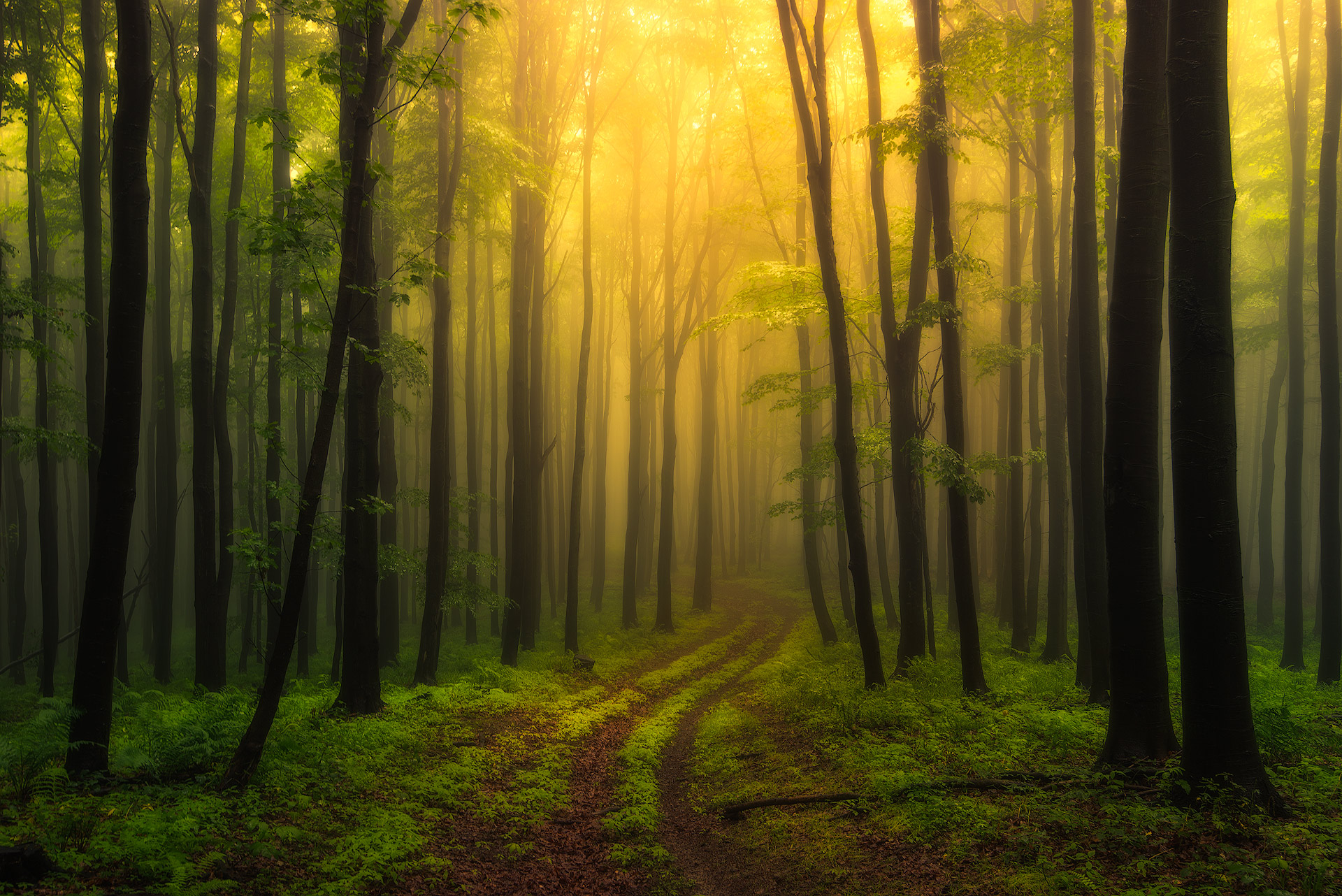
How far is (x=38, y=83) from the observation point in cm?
1261

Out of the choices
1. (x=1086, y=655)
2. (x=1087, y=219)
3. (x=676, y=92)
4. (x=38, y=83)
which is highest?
(x=676, y=92)

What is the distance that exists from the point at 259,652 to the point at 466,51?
579 inches

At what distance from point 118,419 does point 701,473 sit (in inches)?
694

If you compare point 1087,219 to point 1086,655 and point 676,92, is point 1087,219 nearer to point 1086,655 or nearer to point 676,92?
point 1086,655

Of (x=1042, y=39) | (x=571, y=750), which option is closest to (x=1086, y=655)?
(x=571, y=750)

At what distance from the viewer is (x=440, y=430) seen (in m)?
12.7

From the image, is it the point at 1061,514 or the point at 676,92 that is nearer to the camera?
the point at 1061,514

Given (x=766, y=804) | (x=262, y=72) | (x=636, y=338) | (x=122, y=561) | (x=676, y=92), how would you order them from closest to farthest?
(x=122, y=561) → (x=766, y=804) → (x=262, y=72) → (x=676, y=92) → (x=636, y=338)

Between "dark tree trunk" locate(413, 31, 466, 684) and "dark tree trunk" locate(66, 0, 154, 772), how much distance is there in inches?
230

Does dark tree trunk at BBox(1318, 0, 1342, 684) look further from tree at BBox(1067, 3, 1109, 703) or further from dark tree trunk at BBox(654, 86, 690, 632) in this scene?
dark tree trunk at BBox(654, 86, 690, 632)

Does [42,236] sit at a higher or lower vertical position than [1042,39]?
lower

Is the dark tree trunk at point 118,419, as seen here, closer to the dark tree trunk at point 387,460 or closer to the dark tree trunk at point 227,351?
the dark tree trunk at point 227,351

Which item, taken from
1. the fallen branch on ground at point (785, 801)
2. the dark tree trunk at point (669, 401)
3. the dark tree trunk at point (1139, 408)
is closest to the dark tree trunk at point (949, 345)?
the dark tree trunk at point (1139, 408)

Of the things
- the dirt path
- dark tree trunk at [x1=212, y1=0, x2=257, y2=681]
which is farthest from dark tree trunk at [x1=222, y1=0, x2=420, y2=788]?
dark tree trunk at [x1=212, y1=0, x2=257, y2=681]
